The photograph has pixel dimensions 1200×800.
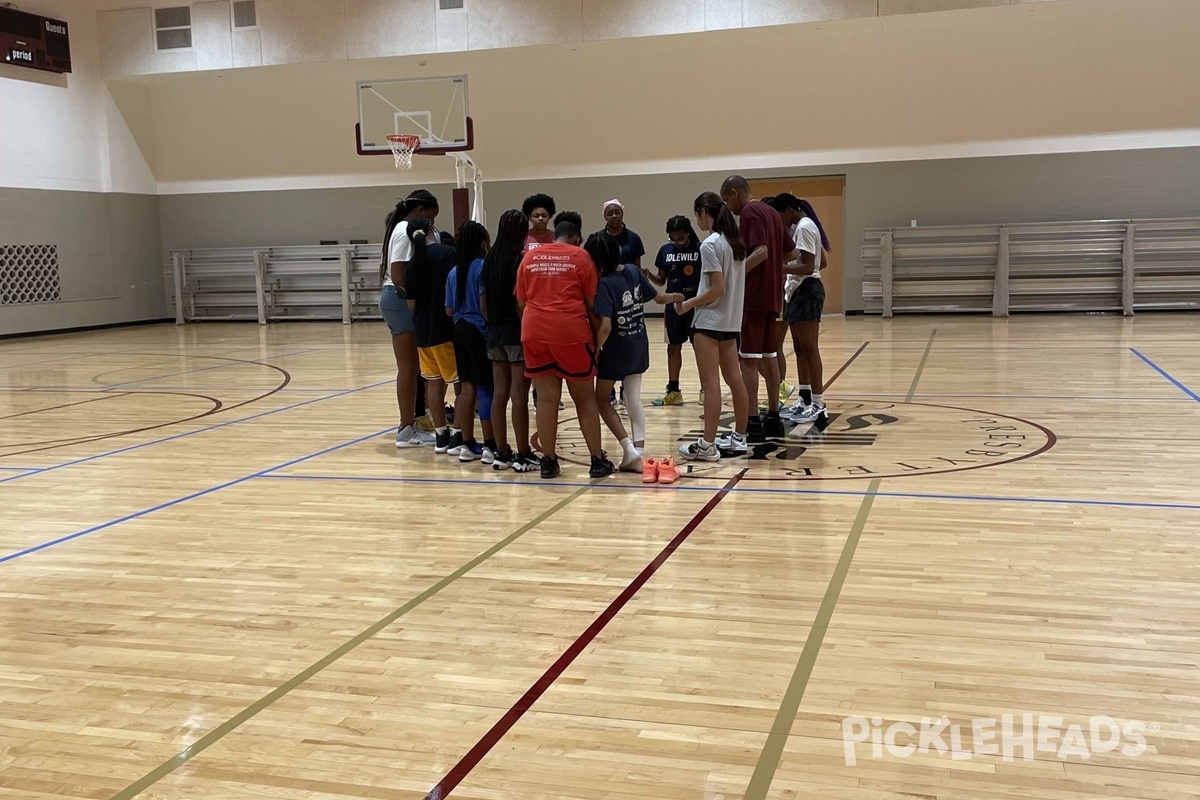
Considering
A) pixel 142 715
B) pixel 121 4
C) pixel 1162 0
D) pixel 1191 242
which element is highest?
pixel 121 4

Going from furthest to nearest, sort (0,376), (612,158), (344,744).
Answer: (612,158)
(0,376)
(344,744)

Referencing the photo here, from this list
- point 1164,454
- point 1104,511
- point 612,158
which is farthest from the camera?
point 612,158

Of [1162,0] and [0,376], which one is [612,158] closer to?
[1162,0]

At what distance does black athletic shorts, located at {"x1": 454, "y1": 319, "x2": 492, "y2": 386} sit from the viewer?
591cm

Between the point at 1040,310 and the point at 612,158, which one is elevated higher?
the point at 612,158

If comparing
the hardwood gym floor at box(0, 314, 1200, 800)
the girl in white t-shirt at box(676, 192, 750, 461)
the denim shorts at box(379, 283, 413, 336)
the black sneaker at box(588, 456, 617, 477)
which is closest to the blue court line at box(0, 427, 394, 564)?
the hardwood gym floor at box(0, 314, 1200, 800)

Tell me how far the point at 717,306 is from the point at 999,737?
140 inches

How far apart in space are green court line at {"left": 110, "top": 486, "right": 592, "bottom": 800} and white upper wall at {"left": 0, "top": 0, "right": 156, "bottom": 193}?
15723mm

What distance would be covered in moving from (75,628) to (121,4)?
56.9 ft

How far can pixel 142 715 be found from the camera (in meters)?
2.88

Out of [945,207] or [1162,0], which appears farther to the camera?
[945,207]

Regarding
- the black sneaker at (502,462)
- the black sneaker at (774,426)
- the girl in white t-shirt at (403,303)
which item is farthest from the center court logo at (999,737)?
the girl in white t-shirt at (403,303)

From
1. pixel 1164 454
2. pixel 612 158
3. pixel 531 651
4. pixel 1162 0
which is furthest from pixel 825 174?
pixel 531 651

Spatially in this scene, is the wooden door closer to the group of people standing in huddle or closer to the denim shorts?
the group of people standing in huddle
